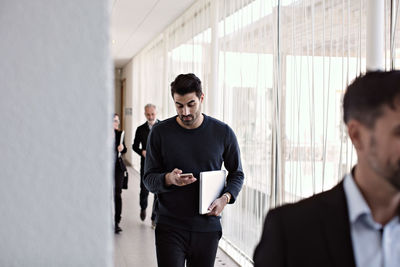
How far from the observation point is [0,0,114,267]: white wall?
126 centimetres

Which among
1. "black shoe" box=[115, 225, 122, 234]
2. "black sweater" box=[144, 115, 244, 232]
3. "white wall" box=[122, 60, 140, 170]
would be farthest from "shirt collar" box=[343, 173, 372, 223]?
"white wall" box=[122, 60, 140, 170]

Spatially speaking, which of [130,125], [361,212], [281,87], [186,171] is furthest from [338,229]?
[130,125]

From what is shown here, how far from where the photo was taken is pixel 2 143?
1.25 meters

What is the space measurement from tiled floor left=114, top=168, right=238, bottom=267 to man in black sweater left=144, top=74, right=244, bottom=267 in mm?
2967

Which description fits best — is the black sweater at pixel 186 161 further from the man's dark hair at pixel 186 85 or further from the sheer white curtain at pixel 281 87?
the sheer white curtain at pixel 281 87

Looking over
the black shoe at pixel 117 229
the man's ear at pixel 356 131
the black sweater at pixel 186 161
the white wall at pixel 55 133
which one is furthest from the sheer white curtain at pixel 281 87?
the white wall at pixel 55 133

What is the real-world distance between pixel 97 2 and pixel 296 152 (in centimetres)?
329

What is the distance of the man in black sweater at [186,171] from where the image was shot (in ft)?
9.62

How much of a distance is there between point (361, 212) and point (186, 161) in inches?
69.9

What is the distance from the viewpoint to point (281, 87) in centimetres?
A: 471

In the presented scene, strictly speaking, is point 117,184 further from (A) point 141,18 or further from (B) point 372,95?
(B) point 372,95

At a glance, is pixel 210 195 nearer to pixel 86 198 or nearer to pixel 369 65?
pixel 369 65

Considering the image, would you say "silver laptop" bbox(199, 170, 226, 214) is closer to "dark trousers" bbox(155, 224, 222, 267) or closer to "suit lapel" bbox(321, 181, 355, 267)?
"dark trousers" bbox(155, 224, 222, 267)

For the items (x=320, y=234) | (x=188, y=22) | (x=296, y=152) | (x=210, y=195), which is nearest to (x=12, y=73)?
(x=320, y=234)
